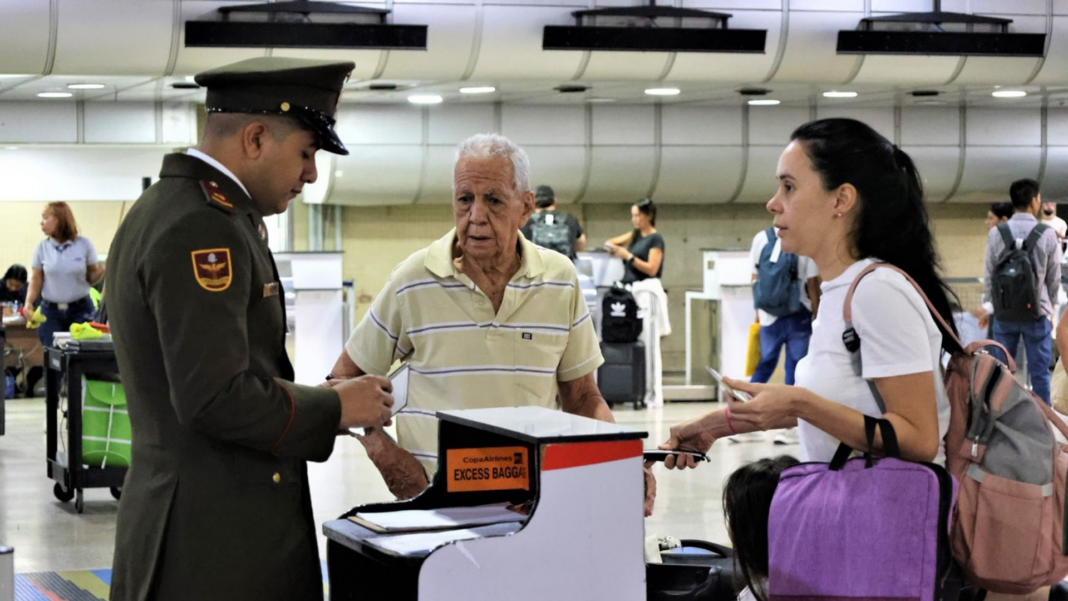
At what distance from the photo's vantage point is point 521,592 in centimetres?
183

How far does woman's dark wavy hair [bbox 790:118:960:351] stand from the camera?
2.37 meters

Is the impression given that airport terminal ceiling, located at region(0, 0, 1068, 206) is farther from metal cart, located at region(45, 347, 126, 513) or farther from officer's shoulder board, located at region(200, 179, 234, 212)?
officer's shoulder board, located at region(200, 179, 234, 212)

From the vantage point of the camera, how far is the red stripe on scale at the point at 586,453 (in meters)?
1.82

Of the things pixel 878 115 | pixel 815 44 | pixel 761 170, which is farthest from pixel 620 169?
pixel 815 44

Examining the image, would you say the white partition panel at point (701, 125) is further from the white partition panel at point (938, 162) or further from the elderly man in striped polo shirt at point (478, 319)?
the elderly man in striped polo shirt at point (478, 319)

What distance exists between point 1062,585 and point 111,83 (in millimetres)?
11320

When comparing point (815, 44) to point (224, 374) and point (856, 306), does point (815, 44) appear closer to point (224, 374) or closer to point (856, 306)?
point (856, 306)

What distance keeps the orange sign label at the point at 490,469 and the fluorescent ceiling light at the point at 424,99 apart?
37.0 feet

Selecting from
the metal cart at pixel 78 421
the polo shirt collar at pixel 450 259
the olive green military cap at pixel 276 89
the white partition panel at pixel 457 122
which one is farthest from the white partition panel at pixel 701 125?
the olive green military cap at pixel 276 89

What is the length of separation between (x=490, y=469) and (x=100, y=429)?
476cm

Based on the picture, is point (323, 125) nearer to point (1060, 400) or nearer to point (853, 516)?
point (853, 516)

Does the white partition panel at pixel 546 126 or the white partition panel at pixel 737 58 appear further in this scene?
A: the white partition panel at pixel 546 126

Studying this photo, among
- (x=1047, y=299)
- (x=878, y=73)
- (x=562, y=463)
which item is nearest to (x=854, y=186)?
(x=562, y=463)

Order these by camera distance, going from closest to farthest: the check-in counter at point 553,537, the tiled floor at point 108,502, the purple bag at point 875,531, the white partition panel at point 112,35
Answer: the check-in counter at point 553,537, the purple bag at point 875,531, the tiled floor at point 108,502, the white partition panel at point 112,35
